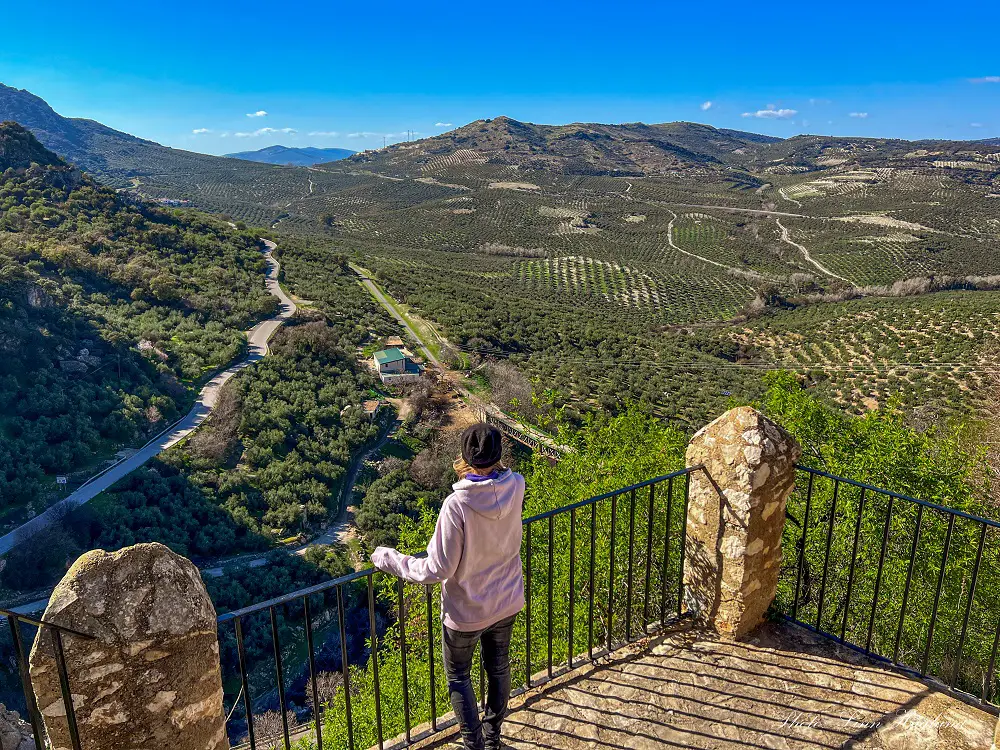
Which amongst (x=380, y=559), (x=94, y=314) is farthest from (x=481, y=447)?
(x=94, y=314)

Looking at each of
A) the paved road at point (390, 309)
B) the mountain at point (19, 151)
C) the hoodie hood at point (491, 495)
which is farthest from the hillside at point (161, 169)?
the hoodie hood at point (491, 495)

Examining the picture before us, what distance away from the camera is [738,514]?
13.2ft

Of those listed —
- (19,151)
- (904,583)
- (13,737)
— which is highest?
(19,151)

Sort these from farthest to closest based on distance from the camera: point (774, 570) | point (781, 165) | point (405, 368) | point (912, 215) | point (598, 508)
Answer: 1. point (781, 165)
2. point (912, 215)
3. point (405, 368)
4. point (598, 508)
5. point (774, 570)

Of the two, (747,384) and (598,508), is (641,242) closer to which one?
(747,384)

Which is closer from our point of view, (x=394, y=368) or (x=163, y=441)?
(x=163, y=441)

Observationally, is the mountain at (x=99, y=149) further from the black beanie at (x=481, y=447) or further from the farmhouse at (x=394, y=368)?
the black beanie at (x=481, y=447)

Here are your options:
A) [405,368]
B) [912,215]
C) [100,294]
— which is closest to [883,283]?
[912,215]

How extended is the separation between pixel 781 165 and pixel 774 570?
183139mm

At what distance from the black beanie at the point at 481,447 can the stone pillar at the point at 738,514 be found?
2.02 m

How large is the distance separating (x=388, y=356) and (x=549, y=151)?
468 feet

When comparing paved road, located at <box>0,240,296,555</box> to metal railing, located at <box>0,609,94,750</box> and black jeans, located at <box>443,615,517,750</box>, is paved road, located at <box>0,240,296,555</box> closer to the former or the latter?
metal railing, located at <box>0,609,94,750</box>

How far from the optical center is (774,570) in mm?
4352

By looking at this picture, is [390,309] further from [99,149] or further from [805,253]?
[99,149]
